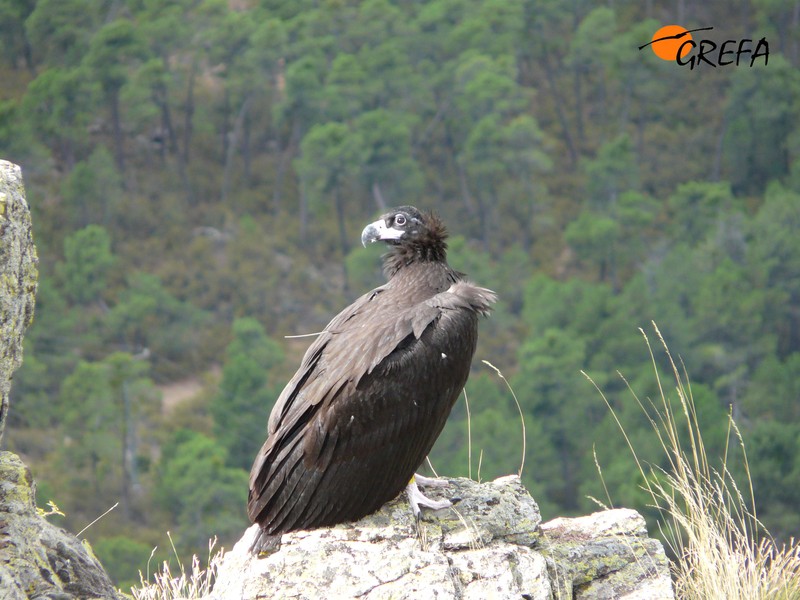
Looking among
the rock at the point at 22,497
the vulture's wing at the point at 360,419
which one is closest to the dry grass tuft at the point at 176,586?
the vulture's wing at the point at 360,419

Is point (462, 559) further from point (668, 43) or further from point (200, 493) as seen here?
point (668, 43)

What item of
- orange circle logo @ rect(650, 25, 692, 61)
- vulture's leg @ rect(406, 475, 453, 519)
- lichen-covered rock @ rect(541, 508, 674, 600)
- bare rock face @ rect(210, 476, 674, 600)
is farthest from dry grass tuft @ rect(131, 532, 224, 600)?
orange circle logo @ rect(650, 25, 692, 61)

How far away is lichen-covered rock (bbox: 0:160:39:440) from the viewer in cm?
455

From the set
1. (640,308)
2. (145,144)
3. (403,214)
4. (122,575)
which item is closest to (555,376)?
(640,308)

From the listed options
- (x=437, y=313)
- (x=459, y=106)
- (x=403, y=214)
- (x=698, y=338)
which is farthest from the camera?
(x=459, y=106)

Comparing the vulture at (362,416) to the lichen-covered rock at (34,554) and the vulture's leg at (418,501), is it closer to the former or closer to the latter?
the vulture's leg at (418,501)

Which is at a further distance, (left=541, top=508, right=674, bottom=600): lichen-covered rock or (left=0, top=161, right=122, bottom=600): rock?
(left=541, top=508, right=674, bottom=600): lichen-covered rock

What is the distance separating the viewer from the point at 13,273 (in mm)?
4582

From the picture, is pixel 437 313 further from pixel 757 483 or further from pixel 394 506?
pixel 757 483

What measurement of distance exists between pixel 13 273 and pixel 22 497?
2.98 ft

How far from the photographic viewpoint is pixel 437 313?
5.32m

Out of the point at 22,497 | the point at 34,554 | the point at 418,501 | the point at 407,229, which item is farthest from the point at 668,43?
the point at 34,554

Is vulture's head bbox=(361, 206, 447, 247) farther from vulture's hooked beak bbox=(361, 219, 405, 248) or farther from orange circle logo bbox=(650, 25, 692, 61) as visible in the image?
orange circle logo bbox=(650, 25, 692, 61)

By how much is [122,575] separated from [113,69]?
3153cm
